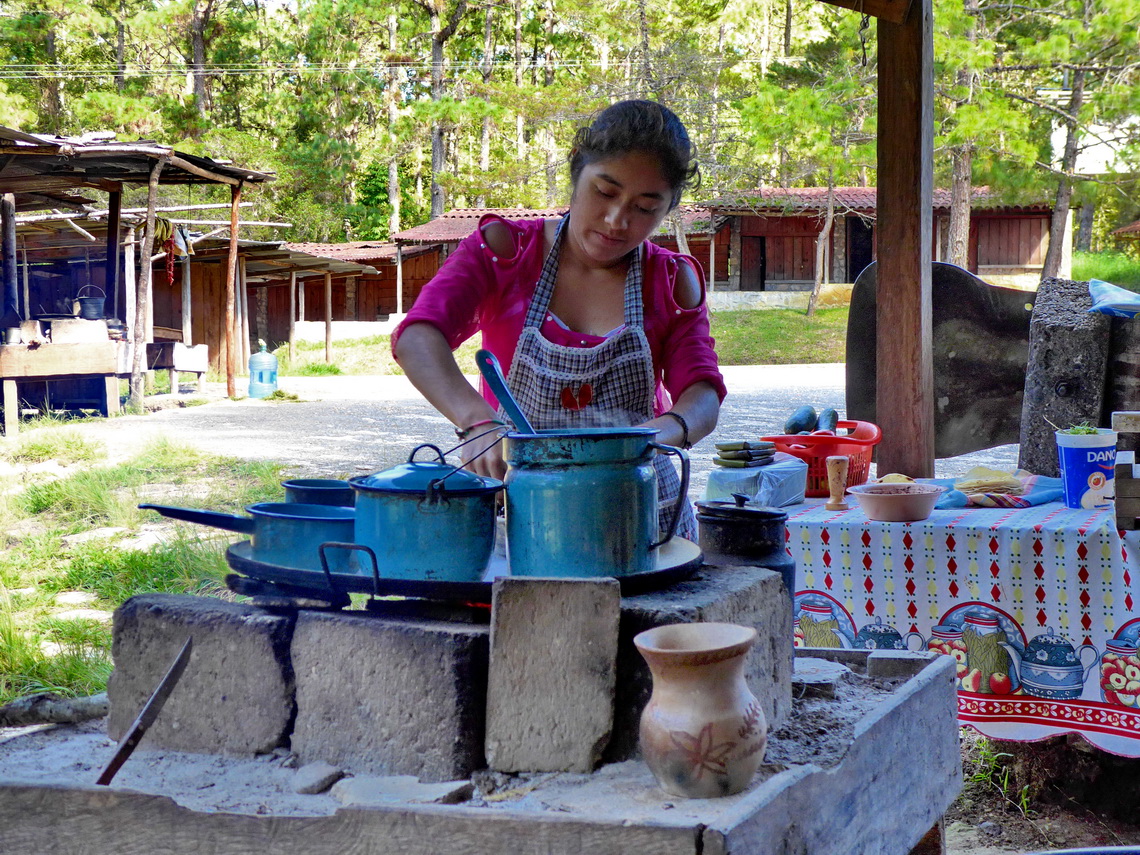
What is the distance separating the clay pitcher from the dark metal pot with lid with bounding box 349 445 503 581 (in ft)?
1.03

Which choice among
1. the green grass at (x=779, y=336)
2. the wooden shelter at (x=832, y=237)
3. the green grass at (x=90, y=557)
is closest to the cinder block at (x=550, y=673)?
the green grass at (x=90, y=557)

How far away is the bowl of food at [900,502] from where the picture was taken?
318 cm

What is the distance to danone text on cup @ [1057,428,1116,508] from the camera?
3.21m

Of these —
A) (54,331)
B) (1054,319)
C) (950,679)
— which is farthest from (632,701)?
(54,331)

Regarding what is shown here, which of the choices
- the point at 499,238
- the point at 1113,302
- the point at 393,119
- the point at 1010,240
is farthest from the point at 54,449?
the point at 1010,240

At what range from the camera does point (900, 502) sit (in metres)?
3.19

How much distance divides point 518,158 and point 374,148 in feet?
14.3

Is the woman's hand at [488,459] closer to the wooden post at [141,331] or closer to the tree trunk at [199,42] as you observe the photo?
the wooden post at [141,331]

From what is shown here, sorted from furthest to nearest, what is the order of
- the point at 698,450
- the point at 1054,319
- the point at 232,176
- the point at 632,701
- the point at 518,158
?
the point at 518,158 → the point at 232,176 → the point at 698,450 → the point at 1054,319 → the point at 632,701

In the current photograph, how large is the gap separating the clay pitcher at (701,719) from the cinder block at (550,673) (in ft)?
0.44

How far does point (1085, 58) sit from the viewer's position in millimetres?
15516

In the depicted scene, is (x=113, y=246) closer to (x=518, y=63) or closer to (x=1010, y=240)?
(x=518, y=63)

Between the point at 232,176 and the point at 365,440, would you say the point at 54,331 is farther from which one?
the point at 365,440

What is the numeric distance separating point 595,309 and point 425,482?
0.93 metres
